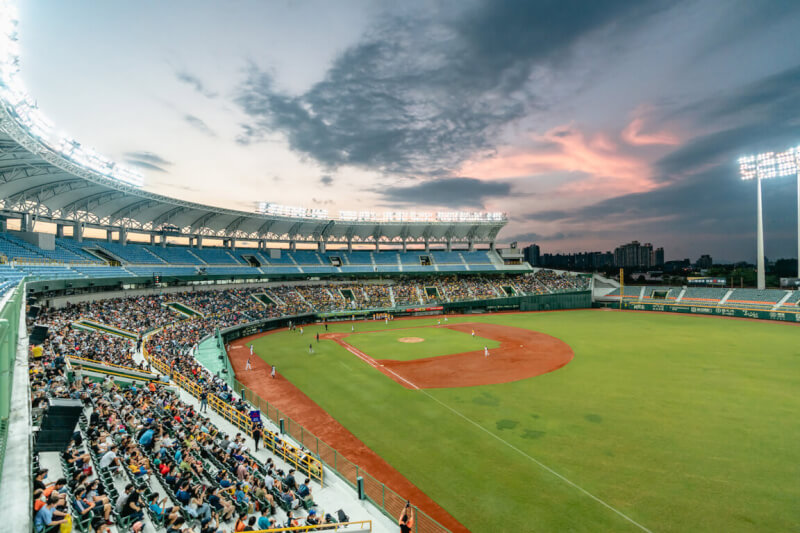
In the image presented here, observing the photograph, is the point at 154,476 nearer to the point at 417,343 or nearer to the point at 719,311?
the point at 417,343

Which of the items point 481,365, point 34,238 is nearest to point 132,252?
point 34,238

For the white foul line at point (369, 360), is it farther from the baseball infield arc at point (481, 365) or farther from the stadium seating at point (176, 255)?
the stadium seating at point (176, 255)

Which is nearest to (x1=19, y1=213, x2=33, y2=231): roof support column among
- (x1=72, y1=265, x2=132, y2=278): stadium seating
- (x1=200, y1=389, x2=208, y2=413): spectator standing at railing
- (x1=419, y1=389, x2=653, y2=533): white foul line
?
(x1=72, y1=265, x2=132, y2=278): stadium seating

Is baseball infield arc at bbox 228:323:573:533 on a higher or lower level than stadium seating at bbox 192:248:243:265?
lower

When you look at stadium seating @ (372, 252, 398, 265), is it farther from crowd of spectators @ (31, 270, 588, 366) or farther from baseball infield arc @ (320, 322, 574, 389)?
baseball infield arc @ (320, 322, 574, 389)

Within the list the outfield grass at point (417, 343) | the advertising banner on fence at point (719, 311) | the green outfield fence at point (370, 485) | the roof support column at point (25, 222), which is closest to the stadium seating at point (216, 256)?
the roof support column at point (25, 222)

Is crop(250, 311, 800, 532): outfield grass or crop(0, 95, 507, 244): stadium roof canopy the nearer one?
crop(250, 311, 800, 532): outfield grass
